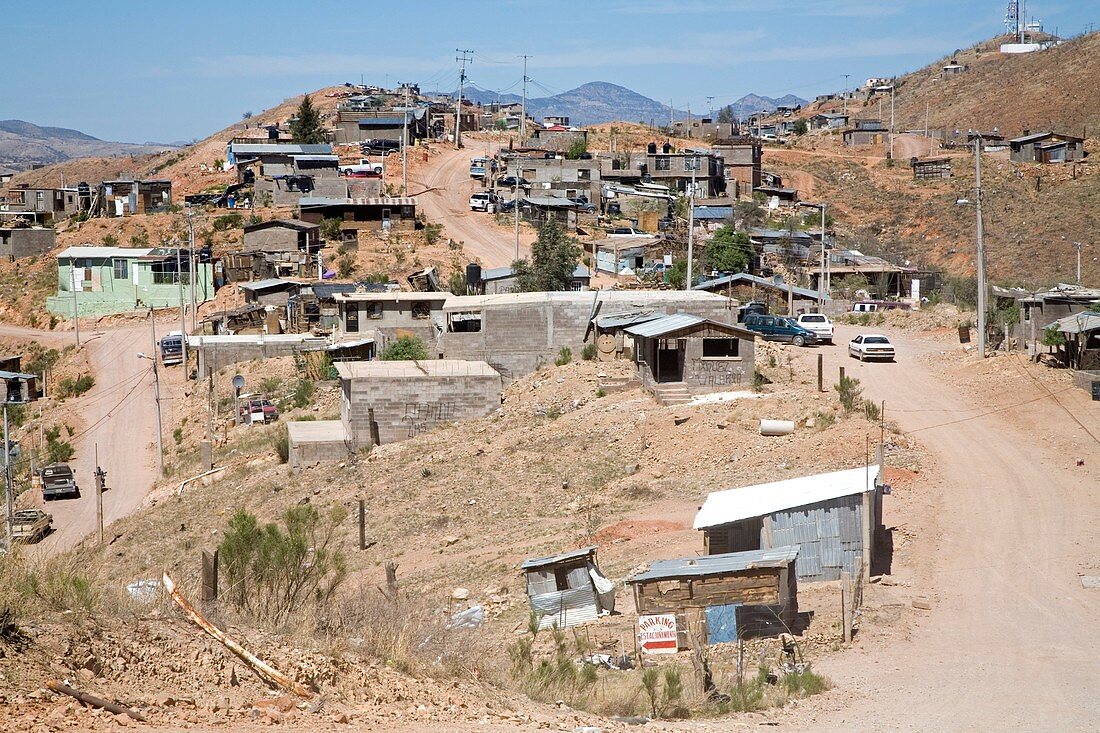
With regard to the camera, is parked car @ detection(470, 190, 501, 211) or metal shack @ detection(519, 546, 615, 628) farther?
parked car @ detection(470, 190, 501, 211)

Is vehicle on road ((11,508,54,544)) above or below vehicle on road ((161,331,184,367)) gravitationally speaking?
below

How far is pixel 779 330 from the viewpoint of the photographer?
115 feet

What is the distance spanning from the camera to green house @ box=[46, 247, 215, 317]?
2099 inches

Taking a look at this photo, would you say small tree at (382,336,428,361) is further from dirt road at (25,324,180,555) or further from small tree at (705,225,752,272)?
small tree at (705,225,752,272)

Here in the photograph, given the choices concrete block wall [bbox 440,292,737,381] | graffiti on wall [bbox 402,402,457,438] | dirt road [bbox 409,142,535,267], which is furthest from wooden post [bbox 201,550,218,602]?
dirt road [bbox 409,142,535,267]

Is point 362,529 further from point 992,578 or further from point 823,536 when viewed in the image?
point 992,578

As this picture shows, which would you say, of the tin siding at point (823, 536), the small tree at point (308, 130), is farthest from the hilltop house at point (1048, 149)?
the tin siding at point (823, 536)

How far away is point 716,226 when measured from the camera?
203 feet

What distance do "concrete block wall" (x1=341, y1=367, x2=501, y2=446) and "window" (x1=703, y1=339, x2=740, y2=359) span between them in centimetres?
498

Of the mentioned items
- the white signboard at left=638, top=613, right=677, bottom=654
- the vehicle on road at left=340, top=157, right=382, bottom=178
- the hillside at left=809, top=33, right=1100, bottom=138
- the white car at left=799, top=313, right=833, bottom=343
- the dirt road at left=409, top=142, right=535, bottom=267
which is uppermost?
the hillside at left=809, top=33, right=1100, bottom=138

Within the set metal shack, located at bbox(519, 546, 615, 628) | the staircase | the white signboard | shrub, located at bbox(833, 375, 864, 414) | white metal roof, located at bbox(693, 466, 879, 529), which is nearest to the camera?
the white signboard

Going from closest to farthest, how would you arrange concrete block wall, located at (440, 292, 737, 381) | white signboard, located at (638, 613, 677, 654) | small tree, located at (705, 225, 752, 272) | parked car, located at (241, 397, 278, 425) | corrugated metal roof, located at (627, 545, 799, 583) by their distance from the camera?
white signboard, located at (638, 613, 677, 654) < corrugated metal roof, located at (627, 545, 799, 583) < concrete block wall, located at (440, 292, 737, 381) < parked car, located at (241, 397, 278, 425) < small tree, located at (705, 225, 752, 272)

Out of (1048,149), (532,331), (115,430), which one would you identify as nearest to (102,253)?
(115,430)

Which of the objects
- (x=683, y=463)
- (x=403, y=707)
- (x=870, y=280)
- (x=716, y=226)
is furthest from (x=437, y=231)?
(x=403, y=707)
